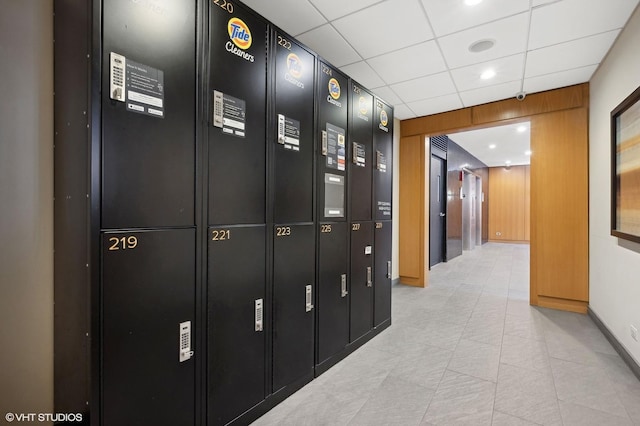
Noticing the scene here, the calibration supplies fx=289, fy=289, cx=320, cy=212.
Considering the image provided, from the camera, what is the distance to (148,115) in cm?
142

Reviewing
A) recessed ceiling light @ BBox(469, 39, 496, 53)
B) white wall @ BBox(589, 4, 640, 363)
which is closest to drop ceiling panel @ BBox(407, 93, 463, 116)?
recessed ceiling light @ BBox(469, 39, 496, 53)

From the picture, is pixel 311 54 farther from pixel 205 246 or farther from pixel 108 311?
pixel 108 311

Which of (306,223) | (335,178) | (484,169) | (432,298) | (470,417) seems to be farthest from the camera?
(484,169)

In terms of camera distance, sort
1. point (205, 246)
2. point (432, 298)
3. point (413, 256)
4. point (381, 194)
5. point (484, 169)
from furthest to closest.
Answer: point (484, 169), point (413, 256), point (432, 298), point (381, 194), point (205, 246)

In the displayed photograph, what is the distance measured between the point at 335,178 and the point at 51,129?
196 centimetres

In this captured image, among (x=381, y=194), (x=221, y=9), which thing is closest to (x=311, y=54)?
(x=221, y=9)

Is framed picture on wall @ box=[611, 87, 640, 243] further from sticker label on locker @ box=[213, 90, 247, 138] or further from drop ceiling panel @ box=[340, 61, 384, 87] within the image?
sticker label on locker @ box=[213, 90, 247, 138]

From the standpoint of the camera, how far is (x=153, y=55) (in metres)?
1.43

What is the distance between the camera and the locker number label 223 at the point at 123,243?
4.28ft

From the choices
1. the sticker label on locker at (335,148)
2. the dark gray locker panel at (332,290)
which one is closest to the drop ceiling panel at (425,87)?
the sticker label on locker at (335,148)

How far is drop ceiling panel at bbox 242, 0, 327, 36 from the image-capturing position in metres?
2.44

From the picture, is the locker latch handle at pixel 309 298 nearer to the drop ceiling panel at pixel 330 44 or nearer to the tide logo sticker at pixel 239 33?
the tide logo sticker at pixel 239 33

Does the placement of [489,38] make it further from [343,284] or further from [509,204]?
[509,204]

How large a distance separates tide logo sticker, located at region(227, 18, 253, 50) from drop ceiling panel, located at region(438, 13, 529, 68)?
6.77 feet
